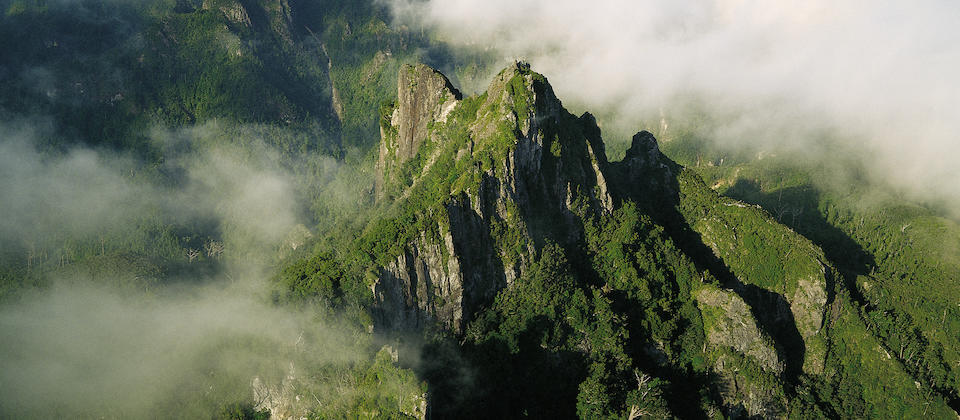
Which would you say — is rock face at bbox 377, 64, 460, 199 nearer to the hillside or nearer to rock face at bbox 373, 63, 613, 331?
the hillside

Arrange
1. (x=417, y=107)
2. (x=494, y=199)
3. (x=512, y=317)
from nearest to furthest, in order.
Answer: (x=512, y=317) < (x=494, y=199) < (x=417, y=107)

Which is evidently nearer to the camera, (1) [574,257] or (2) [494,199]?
(2) [494,199]

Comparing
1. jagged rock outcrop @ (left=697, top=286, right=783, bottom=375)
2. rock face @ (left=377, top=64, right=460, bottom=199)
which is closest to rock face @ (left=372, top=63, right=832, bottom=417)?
jagged rock outcrop @ (left=697, top=286, right=783, bottom=375)

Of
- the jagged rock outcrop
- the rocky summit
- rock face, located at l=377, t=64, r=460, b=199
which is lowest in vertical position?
the jagged rock outcrop

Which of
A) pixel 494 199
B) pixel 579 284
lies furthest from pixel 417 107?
pixel 579 284

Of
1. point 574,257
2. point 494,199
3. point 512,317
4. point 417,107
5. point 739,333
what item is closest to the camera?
point 512,317

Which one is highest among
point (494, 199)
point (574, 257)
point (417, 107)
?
point (417, 107)

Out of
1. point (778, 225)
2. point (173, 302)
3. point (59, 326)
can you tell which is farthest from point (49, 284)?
point (778, 225)

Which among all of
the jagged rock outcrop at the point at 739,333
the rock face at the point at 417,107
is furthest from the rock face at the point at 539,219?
the rock face at the point at 417,107

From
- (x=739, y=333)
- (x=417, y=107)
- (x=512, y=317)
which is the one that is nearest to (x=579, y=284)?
(x=512, y=317)

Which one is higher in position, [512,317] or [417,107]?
[417,107]

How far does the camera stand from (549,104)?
11588cm

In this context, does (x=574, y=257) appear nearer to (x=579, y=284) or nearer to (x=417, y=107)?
(x=579, y=284)

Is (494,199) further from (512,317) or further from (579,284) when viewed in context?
(579,284)
